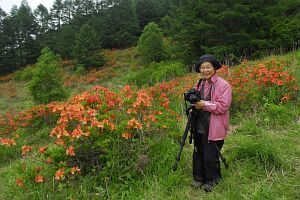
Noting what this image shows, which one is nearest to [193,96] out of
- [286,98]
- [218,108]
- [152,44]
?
[218,108]

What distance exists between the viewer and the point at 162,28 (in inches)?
1251

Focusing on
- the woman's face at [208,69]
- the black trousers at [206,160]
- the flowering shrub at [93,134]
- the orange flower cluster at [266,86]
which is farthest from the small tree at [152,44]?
the black trousers at [206,160]

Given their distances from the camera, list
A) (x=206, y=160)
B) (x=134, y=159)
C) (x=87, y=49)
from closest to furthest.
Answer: (x=206, y=160) → (x=134, y=159) → (x=87, y=49)

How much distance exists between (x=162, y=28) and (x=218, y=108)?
30.2m

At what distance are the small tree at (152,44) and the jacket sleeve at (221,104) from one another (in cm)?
1524

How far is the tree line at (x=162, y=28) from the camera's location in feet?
40.4

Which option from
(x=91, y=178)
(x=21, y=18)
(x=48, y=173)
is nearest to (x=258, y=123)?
(x=91, y=178)

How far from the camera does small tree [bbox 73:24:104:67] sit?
24.3 meters

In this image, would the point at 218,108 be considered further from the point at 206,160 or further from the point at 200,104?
the point at 206,160

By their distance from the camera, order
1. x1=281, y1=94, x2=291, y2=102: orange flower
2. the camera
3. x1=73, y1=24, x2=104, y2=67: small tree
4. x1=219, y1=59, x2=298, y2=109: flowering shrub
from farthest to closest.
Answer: x1=73, y1=24, x2=104, y2=67: small tree < x1=219, y1=59, x2=298, y2=109: flowering shrub < x1=281, y1=94, x2=291, y2=102: orange flower < the camera

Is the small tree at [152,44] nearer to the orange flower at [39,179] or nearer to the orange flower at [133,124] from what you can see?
the orange flower at [133,124]

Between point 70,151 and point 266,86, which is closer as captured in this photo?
point 70,151

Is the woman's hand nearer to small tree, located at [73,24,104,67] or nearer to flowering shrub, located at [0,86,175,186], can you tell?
flowering shrub, located at [0,86,175,186]

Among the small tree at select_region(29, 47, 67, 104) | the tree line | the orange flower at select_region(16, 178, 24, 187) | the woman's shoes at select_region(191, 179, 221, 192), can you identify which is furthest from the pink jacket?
the small tree at select_region(29, 47, 67, 104)
